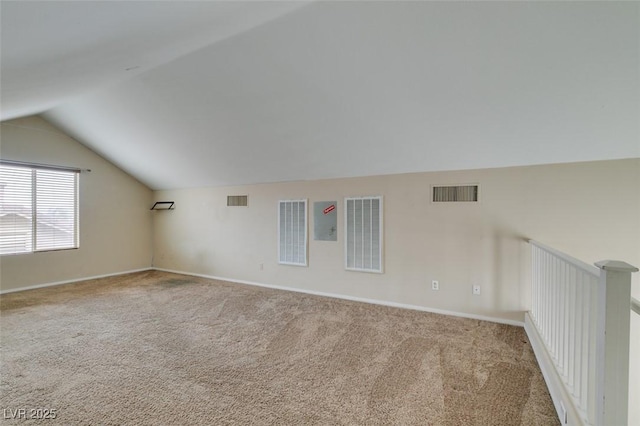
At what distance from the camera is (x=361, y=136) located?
3400mm

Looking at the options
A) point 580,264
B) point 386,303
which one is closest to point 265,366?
point 386,303

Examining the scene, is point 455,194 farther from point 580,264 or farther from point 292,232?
point 292,232

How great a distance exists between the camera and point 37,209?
4910 millimetres

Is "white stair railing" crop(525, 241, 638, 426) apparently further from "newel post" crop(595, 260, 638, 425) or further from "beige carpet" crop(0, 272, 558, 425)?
"beige carpet" crop(0, 272, 558, 425)

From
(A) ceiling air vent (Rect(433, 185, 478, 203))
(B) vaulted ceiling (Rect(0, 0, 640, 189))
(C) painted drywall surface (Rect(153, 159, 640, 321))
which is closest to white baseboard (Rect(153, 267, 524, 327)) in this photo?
(C) painted drywall surface (Rect(153, 159, 640, 321))

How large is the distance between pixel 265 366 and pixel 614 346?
89.6 inches

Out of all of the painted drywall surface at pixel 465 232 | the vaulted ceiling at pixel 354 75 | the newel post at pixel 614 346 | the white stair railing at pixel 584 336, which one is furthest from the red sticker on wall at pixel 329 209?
the newel post at pixel 614 346

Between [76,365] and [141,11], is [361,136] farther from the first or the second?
[76,365]

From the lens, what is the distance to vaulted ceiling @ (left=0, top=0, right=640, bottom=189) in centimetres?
177

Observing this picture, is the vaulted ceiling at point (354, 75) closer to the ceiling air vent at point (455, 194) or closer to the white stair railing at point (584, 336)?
the ceiling air vent at point (455, 194)

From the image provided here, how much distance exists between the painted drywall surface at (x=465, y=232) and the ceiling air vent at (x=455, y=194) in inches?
2.6

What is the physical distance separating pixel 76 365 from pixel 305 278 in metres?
2.96

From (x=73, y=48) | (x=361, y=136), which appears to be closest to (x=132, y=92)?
(x=73, y=48)

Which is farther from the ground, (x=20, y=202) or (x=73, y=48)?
(x=73, y=48)
